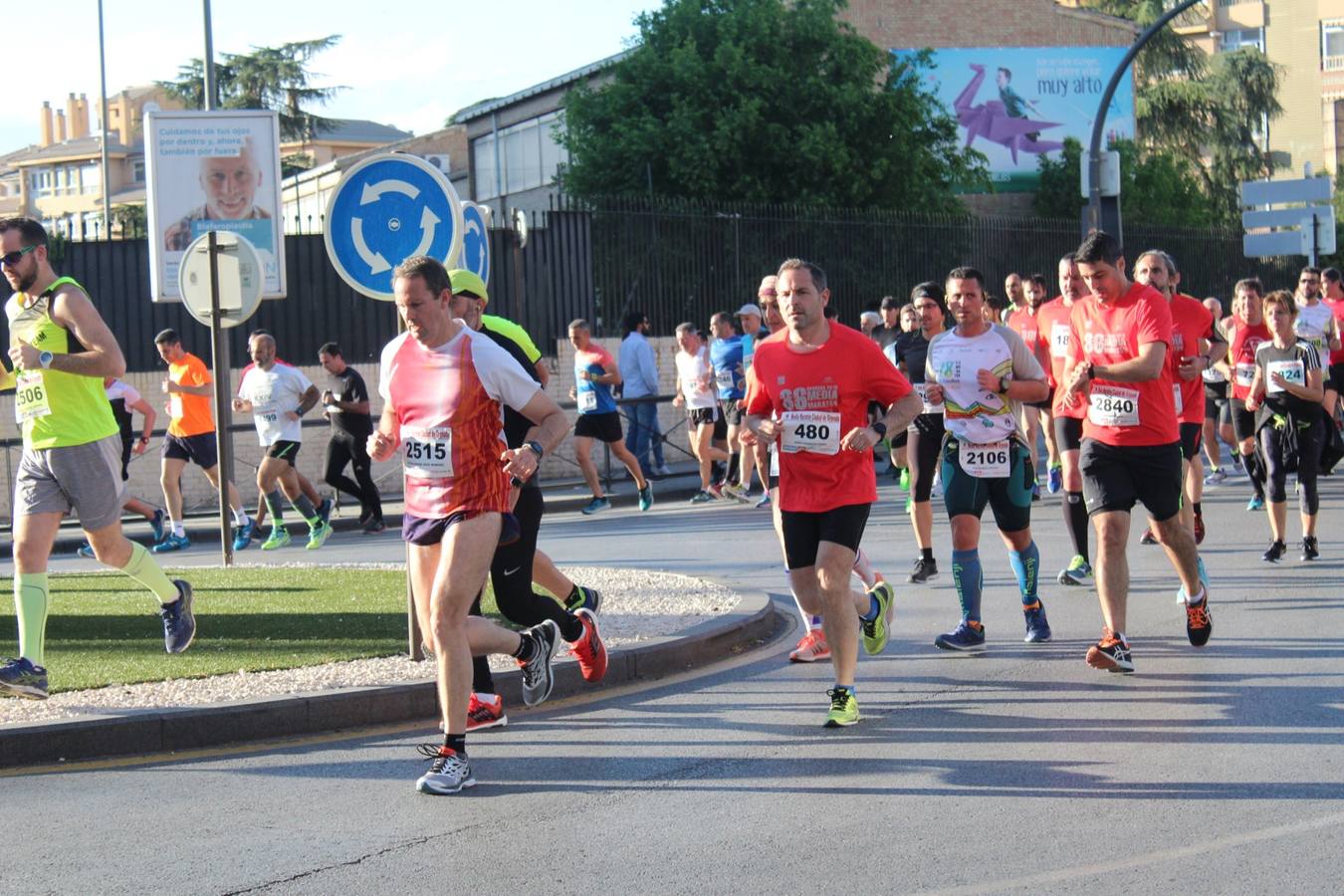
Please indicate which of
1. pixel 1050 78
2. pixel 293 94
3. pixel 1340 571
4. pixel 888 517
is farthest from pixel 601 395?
pixel 293 94

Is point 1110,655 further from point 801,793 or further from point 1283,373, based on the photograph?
point 1283,373

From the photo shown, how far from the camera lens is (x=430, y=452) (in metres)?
6.10

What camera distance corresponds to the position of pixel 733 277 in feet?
79.5

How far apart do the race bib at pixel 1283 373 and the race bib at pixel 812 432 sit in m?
5.56

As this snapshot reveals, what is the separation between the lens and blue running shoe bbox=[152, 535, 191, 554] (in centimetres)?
1642

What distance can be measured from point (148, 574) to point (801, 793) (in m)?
3.77

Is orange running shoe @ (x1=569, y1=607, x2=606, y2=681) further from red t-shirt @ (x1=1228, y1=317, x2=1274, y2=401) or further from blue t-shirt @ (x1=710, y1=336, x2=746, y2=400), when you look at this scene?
blue t-shirt @ (x1=710, y1=336, x2=746, y2=400)

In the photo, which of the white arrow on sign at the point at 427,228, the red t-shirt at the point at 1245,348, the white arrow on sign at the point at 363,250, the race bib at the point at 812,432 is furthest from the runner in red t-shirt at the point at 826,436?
the red t-shirt at the point at 1245,348

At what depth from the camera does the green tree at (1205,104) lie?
2078 inches

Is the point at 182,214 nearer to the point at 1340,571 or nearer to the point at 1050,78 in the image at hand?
the point at 1340,571

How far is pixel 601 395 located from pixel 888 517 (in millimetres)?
3136

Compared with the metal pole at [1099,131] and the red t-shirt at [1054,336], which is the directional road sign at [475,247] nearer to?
the red t-shirt at [1054,336]

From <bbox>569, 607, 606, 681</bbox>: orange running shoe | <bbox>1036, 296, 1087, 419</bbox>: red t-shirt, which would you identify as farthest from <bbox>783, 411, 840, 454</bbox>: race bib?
<bbox>1036, 296, 1087, 419</bbox>: red t-shirt

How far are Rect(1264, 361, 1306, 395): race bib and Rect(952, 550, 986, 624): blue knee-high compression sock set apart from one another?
12.7 feet
